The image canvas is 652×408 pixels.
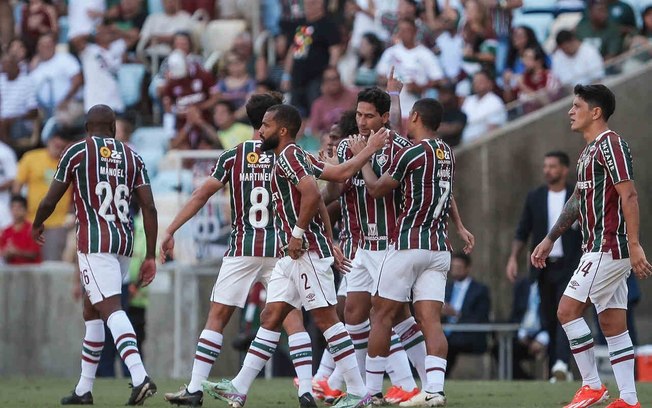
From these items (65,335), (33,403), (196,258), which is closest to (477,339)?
(196,258)

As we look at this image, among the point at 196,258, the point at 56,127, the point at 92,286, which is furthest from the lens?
the point at 56,127

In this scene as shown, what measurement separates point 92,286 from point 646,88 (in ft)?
32.9

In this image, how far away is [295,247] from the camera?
35.8 ft

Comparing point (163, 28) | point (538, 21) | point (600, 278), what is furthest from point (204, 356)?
point (163, 28)

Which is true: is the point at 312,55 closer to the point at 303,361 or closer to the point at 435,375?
the point at 435,375

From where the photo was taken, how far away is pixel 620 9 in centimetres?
2158

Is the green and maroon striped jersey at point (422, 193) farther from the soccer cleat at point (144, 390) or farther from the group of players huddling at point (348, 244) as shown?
the soccer cleat at point (144, 390)

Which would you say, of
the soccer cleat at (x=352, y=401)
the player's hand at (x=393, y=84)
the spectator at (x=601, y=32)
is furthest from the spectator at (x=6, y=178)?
the soccer cleat at (x=352, y=401)

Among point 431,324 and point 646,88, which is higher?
point 646,88

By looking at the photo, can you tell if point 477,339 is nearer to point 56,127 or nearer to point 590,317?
point 590,317

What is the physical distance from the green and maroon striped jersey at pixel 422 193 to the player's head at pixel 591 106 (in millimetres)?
1193

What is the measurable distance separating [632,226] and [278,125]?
267cm

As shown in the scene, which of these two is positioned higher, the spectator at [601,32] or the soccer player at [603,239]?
the spectator at [601,32]

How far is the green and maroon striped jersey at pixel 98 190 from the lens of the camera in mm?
12031
